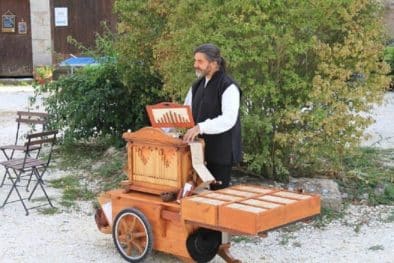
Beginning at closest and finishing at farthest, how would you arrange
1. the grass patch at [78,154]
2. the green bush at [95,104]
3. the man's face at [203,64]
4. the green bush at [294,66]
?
1. the man's face at [203,64]
2. the green bush at [294,66]
3. the grass patch at [78,154]
4. the green bush at [95,104]

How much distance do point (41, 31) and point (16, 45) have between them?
872 millimetres

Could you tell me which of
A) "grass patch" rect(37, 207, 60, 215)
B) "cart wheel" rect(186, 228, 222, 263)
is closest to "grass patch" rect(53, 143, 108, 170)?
"grass patch" rect(37, 207, 60, 215)

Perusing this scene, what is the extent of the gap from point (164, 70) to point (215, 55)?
245 cm

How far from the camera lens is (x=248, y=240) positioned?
5766 mm

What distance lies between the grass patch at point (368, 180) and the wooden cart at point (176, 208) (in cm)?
221

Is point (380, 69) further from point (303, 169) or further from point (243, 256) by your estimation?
point (243, 256)

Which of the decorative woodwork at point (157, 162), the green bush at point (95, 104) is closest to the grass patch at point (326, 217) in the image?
the decorative woodwork at point (157, 162)

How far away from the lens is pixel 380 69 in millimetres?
6770

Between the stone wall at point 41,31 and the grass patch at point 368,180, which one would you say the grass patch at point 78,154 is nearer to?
the grass patch at point 368,180

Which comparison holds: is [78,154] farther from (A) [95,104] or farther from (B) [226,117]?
(B) [226,117]

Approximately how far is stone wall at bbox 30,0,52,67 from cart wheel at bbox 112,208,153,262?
14.1 metres

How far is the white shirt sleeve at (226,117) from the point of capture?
4.86m

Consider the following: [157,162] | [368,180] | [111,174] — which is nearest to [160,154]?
[157,162]

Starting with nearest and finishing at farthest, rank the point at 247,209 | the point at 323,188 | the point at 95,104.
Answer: the point at 247,209, the point at 323,188, the point at 95,104
